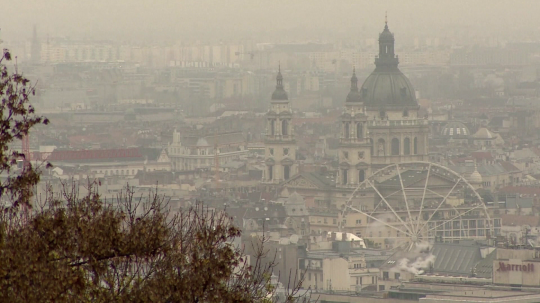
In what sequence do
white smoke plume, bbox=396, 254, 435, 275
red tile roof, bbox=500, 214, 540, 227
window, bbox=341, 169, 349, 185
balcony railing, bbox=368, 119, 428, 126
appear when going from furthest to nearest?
balcony railing, bbox=368, 119, 428, 126
window, bbox=341, 169, 349, 185
red tile roof, bbox=500, 214, 540, 227
white smoke plume, bbox=396, 254, 435, 275

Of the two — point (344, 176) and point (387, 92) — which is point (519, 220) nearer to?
point (344, 176)

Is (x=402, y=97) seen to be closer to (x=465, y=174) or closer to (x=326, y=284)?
(x=465, y=174)

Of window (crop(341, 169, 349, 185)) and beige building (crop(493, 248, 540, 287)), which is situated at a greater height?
window (crop(341, 169, 349, 185))

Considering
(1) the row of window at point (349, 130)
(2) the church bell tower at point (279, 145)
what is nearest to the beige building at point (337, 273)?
(1) the row of window at point (349, 130)

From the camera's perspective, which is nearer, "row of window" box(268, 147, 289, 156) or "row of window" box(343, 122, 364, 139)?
"row of window" box(343, 122, 364, 139)

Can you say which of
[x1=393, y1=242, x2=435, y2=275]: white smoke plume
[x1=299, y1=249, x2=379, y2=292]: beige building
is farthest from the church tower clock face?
[x1=299, y1=249, x2=379, y2=292]: beige building

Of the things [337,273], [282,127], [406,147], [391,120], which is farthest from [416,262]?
[406,147]

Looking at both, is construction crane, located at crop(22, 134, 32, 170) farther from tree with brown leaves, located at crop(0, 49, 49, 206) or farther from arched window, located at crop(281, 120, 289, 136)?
arched window, located at crop(281, 120, 289, 136)

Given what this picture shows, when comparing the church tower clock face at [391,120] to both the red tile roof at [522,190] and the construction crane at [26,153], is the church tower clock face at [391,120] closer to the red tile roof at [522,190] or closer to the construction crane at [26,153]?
the red tile roof at [522,190]

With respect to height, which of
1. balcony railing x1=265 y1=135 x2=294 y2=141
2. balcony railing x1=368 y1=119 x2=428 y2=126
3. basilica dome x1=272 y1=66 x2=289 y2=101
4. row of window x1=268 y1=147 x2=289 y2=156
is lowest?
row of window x1=268 y1=147 x2=289 y2=156
